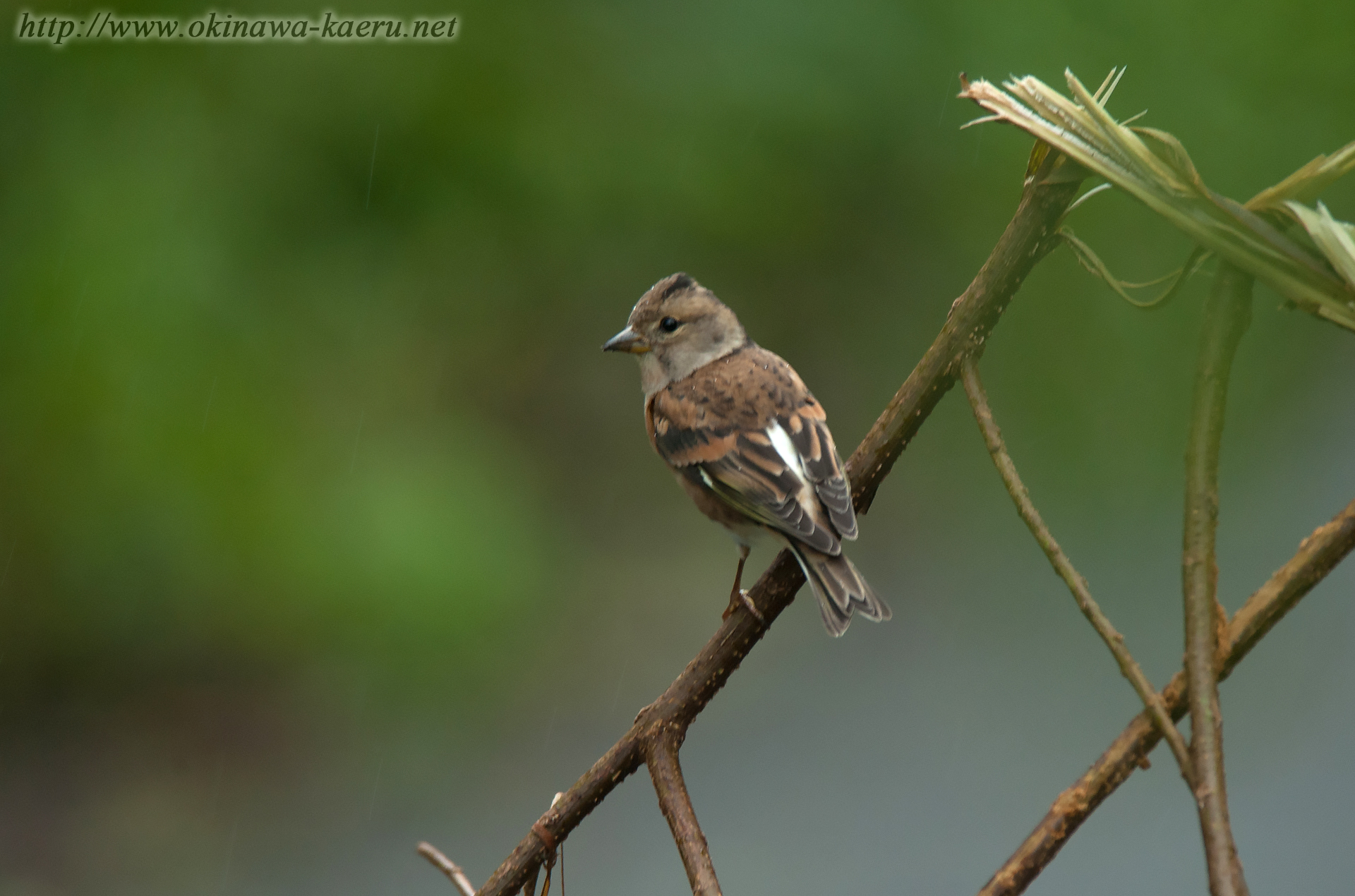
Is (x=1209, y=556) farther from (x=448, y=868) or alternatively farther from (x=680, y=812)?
(x=448, y=868)

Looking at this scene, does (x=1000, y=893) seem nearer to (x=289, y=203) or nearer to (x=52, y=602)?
(x=289, y=203)

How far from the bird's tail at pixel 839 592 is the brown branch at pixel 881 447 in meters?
0.61

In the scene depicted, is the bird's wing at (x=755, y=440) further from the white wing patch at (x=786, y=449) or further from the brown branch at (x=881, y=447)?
the brown branch at (x=881, y=447)

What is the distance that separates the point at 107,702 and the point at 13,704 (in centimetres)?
40

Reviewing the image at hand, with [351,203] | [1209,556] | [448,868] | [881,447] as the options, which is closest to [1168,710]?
[1209,556]

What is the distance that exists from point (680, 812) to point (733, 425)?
1.55 metres

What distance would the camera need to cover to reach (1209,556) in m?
0.89

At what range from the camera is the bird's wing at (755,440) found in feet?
7.64

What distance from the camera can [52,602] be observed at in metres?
4.93

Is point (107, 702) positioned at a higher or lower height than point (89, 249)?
lower

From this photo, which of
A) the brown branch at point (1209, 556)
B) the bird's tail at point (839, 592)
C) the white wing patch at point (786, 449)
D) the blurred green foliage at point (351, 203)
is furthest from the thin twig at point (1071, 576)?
the blurred green foliage at point (351, 203)

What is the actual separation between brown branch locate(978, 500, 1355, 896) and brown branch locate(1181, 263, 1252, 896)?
0.02 m

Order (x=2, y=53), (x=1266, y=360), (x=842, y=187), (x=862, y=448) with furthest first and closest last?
(x=1266, y=360), (x=842, y=187), (x=2, y=53), (x=862, y=448)

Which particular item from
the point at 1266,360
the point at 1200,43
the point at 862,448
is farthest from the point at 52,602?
the point at 1266,360
